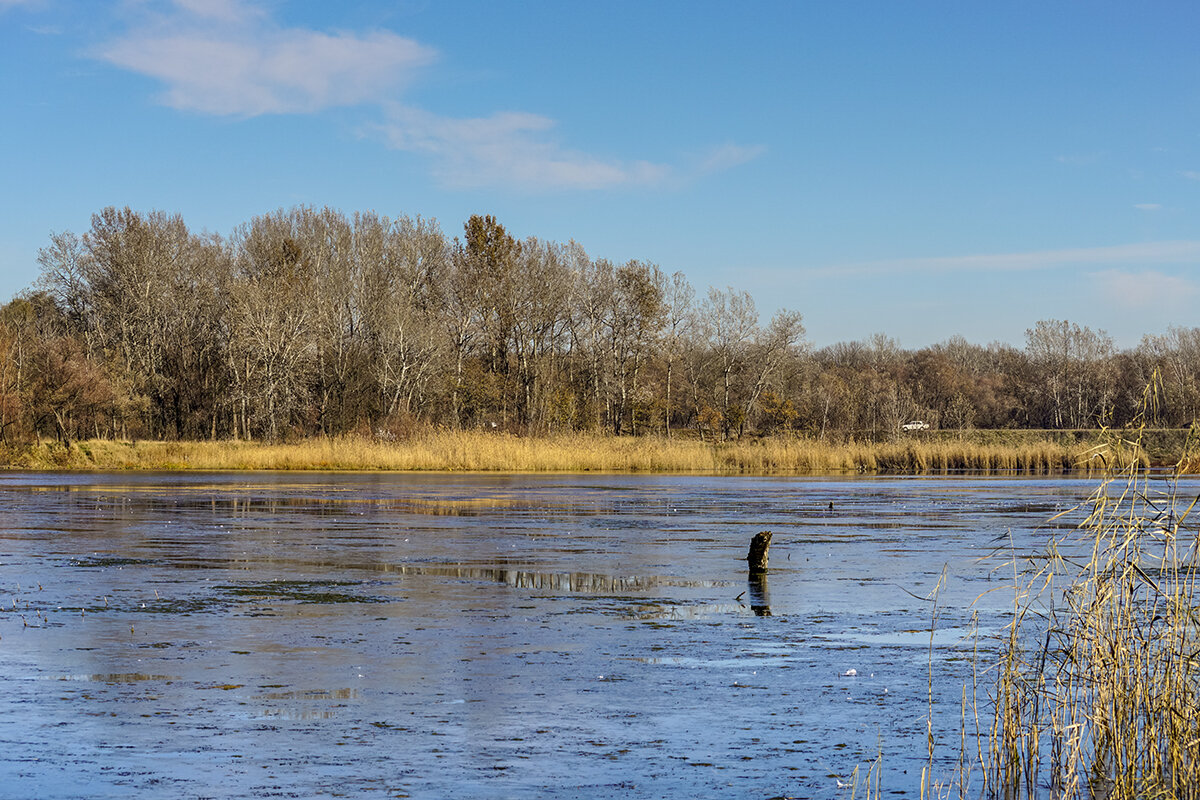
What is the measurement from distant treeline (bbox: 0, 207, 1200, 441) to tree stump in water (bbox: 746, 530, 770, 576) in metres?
40.4

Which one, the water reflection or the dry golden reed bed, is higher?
the dry golden reed bed

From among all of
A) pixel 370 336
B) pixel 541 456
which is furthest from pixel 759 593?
pixel 370 336

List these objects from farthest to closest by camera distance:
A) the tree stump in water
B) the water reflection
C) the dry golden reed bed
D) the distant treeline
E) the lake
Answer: the distant treeline
the dry golden reed bed
the tree stump in water
the water reflection
the lake

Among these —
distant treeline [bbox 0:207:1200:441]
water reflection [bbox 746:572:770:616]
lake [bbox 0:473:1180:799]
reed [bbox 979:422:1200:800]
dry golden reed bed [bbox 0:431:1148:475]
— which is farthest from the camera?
distant treeline [bbox 0:207:1200:441]

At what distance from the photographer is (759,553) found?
42.2 feet

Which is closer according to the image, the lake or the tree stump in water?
the lake

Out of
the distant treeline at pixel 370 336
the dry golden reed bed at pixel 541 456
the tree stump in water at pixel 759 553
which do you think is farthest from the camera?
the distant treeline at pixel 370 336

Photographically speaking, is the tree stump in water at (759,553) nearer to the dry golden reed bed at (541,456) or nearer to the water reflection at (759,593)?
the water reflection at (759,593)

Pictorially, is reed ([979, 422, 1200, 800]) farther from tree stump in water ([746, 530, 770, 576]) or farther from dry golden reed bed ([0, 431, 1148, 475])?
dry golden reed bed ([0, 431, 1148, 475])

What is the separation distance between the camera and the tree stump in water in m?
12.7

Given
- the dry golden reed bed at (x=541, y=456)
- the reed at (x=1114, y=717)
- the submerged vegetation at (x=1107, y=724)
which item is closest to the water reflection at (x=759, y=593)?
the submerged vegetation at (x=1107, y=724)

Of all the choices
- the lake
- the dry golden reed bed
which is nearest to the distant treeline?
the dry golden reed bed

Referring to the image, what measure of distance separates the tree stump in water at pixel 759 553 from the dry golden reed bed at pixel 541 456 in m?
29.1

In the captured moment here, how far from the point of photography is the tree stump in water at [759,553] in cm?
1274
